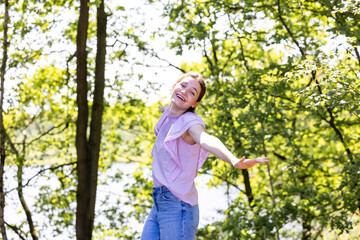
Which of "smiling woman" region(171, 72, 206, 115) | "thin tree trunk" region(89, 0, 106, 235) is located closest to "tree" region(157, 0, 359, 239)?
"thin tree trunk" region(89, 0, 106, 235)

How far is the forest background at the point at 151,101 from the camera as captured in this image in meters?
5.23

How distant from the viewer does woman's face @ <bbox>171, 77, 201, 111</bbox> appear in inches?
97.6

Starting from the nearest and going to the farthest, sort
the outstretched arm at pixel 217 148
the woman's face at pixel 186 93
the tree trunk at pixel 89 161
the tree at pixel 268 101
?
the outstretched arm at pixel 217 148 < the woman's face at pixel 186 93 < the tree at pixel 268 101 < the tree trunk at pixel 89 161

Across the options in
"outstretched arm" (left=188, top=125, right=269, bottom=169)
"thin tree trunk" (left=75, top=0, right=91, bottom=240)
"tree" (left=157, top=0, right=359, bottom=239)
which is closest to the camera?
"outstretched arm" (left=188, top=125, right=269, bottom=169)

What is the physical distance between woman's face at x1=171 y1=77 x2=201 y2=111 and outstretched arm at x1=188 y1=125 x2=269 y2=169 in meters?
0.23

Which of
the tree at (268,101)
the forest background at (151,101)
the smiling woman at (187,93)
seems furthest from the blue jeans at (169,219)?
the tree at (268,101)

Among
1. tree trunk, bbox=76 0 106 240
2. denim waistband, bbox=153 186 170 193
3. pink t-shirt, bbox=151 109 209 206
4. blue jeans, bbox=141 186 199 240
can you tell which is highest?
tree trunk, bbox=76 0 106 240

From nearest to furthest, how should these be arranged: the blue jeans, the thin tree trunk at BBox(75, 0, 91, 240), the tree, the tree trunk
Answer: the blue jeans, the tree, the thin tree trunk at BBox(75, 0, 91, 240), the tree trunk

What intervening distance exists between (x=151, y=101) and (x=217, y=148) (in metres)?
5.24

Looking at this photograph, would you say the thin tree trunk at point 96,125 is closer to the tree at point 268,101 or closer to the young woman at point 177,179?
the tree at point 268,101

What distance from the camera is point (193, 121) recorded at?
2.31 metres

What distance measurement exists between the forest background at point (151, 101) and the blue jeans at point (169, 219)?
185 centimetres

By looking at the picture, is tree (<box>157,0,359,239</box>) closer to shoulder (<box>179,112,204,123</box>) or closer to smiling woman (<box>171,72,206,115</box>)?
smiling woman (<box>171,72,206,115</box>)

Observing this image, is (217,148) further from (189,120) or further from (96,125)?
(96,125)
